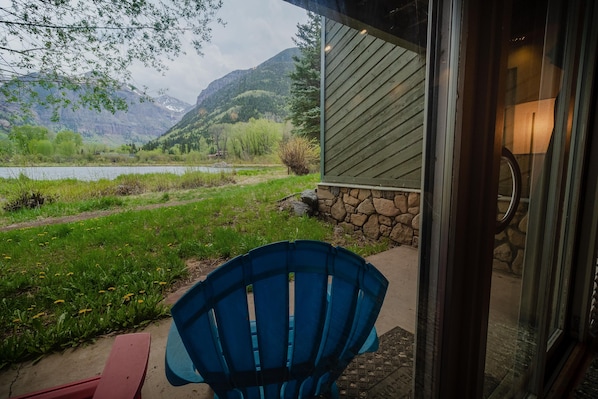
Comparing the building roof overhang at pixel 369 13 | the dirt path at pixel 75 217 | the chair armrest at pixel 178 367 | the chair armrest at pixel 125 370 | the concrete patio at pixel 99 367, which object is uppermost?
A: the building roof overhang at pixel 369 13

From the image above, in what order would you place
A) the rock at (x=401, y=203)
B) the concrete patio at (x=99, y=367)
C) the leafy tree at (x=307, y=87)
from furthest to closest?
the rock at (x=401, y=203) → the leafy tree at (x=307, y=87) → the concrete patio at (x=99, y=367)

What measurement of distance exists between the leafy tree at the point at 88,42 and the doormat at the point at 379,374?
2043mm

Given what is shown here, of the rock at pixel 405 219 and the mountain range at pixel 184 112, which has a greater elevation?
the mountain range at pixel 184 112

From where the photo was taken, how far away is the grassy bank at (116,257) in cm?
160

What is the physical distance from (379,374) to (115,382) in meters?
1.07

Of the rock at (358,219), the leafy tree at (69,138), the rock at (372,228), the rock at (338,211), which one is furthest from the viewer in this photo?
the rock at (338,211)

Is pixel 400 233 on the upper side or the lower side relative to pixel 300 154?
lower

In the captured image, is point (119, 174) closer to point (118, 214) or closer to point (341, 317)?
point (118, 214)

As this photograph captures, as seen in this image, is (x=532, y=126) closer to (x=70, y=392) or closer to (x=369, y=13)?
(x=369, y=13)

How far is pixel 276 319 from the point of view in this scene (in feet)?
2.29

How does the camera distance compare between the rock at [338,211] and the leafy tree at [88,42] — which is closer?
the leafy tree at [88,42]

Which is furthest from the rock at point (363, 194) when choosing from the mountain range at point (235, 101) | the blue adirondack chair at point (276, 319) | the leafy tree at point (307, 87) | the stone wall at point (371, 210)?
the blue adirondack chair at point (276, 319)

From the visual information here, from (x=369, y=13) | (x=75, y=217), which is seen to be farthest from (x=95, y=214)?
(x=369, y=13)

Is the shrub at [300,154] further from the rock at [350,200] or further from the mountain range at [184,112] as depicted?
the rock at [350,200]
